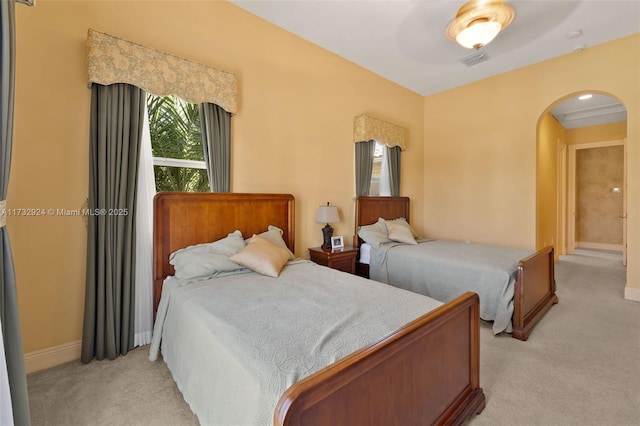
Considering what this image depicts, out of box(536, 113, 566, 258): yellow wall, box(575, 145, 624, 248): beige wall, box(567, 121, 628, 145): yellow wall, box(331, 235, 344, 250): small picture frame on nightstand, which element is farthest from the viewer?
box(575, 145, 624, 248): beige wall

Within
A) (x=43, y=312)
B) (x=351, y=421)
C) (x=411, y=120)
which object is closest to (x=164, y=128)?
(x=43, y=312)

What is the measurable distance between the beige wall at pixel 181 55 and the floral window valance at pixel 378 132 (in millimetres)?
145

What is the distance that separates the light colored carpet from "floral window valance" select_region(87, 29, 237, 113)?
215cm

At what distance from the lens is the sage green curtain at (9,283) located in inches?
46.9

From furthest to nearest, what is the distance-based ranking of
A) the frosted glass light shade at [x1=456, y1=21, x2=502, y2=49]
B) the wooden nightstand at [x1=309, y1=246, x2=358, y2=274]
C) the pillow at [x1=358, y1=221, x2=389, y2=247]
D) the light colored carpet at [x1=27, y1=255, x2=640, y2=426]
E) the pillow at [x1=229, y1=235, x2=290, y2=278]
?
the pillow at [x1=358, y1=221, x2=389, y2=247]
the wooden nightstand at [x1=309, y1=246, x2=358, y2=274]
the frosted glass light shade at [x1=456, y1=21, x2=502, y2=49]
the pillow at [x1=229, y1=235, x2=290, y2=278]
the light colored carpet at [x1=27, y1=255, x2=640, y2=426]

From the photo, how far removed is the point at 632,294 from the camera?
11.7ft

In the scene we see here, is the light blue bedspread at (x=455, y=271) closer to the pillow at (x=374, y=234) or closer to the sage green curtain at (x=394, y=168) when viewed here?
the pillow at (x=374, y=234)

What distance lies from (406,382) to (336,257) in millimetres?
2170

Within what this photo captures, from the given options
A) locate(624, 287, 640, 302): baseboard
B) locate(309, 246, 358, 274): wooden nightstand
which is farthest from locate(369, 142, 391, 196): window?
locate(624, 287, 640, 302): baseboard

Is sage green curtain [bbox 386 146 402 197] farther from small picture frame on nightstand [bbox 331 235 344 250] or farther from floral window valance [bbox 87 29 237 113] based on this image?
floral window valance [bbox 87 29 237 113]

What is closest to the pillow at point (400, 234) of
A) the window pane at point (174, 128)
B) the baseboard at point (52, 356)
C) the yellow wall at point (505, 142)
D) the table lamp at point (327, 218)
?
the table lamp at point (327, 218)

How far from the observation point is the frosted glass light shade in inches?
100

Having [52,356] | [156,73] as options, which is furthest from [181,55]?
[52,356]

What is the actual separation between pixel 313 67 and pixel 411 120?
7.69 feet
